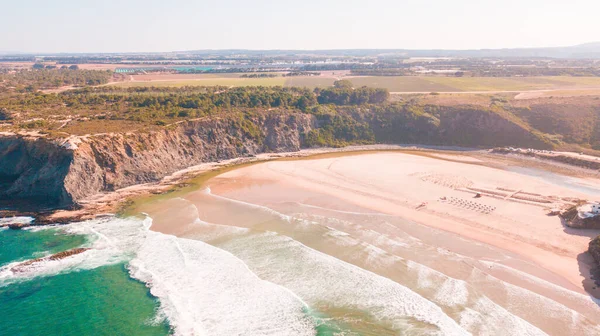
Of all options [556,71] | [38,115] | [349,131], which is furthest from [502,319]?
[556,71]

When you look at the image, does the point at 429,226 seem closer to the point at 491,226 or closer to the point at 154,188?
the point at 491,226

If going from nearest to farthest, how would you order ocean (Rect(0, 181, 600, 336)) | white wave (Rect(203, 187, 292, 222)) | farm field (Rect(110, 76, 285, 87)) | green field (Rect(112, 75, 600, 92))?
1. ocean (Rect(0, 181, 600, 336))
2. white wave (Rect(203, 187, 292, 222))
3. green field (Rect(112, 75, 600, 92))
4. farm field (Rect(110, 76, 285, 87))

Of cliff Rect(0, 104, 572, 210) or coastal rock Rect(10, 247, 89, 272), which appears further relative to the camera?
cliff Rect(0, 104, 572, 210)

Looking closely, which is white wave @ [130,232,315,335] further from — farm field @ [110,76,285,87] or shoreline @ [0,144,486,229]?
farm field @ [110,76,285,87]

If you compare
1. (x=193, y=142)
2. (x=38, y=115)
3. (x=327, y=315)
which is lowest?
(x=327, y=315)

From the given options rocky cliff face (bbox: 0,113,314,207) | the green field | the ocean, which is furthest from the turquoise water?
the green field

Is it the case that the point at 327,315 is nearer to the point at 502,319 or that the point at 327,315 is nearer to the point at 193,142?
the point at 502,319
